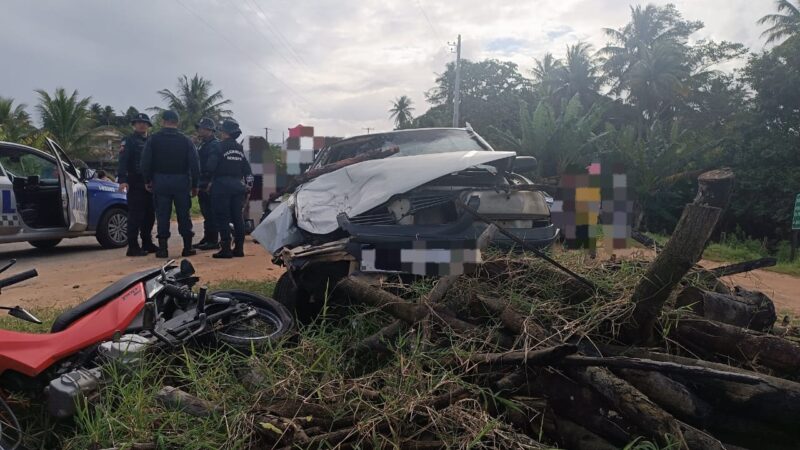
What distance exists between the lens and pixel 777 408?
1862 millimetres

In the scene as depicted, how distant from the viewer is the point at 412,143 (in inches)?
200

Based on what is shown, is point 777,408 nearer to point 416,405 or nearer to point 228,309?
point 416,405

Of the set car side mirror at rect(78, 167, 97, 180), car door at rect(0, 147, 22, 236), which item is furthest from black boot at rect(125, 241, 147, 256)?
car side mirror at rect(78, 167, 97, 180)

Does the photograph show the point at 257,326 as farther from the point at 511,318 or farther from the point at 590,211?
the point at 590,211

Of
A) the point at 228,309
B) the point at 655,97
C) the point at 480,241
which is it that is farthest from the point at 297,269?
the point at 655,97

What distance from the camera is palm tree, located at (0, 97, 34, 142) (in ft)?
70.1

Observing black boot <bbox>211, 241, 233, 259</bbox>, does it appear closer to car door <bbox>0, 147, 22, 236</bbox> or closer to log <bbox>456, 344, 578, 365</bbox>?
car door <bbox>0, 147, 22, 236</bbox>

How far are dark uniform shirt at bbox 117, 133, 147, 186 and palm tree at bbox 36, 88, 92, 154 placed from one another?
2096 centimetres

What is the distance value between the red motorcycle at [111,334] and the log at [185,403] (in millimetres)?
262

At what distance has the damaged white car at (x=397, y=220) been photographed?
3.16 metres

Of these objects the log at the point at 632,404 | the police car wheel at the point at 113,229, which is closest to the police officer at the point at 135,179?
the police car wheel at the point at 113,229

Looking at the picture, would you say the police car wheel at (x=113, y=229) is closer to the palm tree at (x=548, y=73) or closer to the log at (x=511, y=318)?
the log at (x=511, y=318)

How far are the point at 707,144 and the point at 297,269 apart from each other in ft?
58.5

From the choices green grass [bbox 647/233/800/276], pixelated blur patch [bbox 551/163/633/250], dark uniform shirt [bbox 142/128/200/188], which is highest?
dark uniform shirt [bbox 142/128/200/188]
